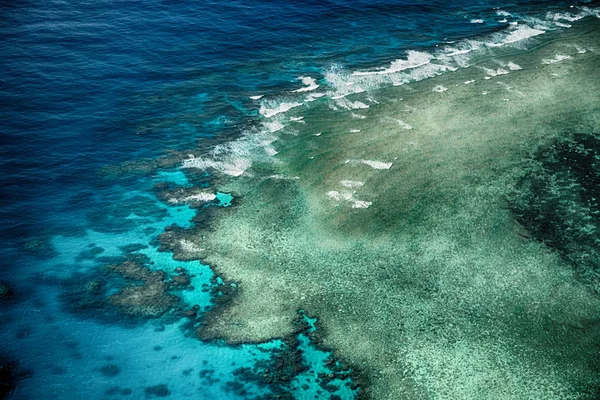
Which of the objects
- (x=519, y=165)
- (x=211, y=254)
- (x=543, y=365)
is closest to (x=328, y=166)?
(x=211, y=254)

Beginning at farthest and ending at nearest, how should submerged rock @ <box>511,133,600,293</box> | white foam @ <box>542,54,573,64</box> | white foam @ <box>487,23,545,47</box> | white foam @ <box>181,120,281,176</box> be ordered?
white foam @ <box>487,23,545,47</box> → white foam @ <box>542,54,573,64</box> → white foam @ <box>181,120,281,176</box> → submerged rock @ <box>511,133,600,293</box>

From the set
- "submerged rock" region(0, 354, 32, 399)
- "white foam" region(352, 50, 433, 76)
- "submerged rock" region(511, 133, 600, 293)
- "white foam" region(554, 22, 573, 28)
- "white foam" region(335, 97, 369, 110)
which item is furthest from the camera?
"white foam" region(554, 22, 573, 28)

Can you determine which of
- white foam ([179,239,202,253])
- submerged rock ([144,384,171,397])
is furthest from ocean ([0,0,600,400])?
white foam ([179,239,202,253])

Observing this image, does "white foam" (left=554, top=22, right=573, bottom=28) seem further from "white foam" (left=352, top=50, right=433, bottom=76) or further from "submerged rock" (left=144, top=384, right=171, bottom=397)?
"submerged rock" (left=144, top=384, right=171, bottom=397)

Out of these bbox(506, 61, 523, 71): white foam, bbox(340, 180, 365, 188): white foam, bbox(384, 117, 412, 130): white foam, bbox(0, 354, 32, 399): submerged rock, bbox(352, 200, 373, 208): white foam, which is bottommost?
bbox(0, 354, 32, 399): submerged rock

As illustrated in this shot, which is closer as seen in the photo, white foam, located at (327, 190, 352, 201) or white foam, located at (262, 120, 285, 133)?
white foam, located at (327, 190, 352, 201)

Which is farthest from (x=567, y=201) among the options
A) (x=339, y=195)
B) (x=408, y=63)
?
(x=408, y=63)
